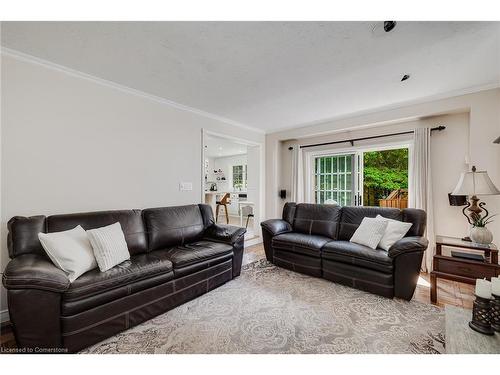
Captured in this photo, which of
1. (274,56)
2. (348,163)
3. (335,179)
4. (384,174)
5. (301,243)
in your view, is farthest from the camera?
(384,174)

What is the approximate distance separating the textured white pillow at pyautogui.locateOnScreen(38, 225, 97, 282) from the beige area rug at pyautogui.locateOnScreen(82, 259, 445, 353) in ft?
1.96

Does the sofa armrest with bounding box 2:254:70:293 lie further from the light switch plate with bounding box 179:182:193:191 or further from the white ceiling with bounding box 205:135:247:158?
the white ceiling with bounding box 205:135:247:158

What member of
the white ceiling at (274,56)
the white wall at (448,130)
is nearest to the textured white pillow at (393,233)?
the white wall at (448,130)

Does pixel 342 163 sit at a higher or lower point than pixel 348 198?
higher

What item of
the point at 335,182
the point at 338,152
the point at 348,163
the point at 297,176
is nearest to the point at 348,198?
the point at 335,182

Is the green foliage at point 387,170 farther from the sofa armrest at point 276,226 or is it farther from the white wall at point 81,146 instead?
the white wall at point 81,146


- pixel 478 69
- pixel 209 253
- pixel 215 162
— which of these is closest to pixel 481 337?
pixel 209 253

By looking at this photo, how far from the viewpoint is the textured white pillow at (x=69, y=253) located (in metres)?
1.72

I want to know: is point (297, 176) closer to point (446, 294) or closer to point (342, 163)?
point (342, 163)

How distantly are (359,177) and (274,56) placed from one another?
10.1 feet

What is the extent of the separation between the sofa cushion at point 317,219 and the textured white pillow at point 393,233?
73cm

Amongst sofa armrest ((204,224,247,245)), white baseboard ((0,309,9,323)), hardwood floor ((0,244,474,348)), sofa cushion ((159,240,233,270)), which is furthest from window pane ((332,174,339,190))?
white baseboard ((0,309,9,323))

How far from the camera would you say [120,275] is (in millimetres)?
1833
